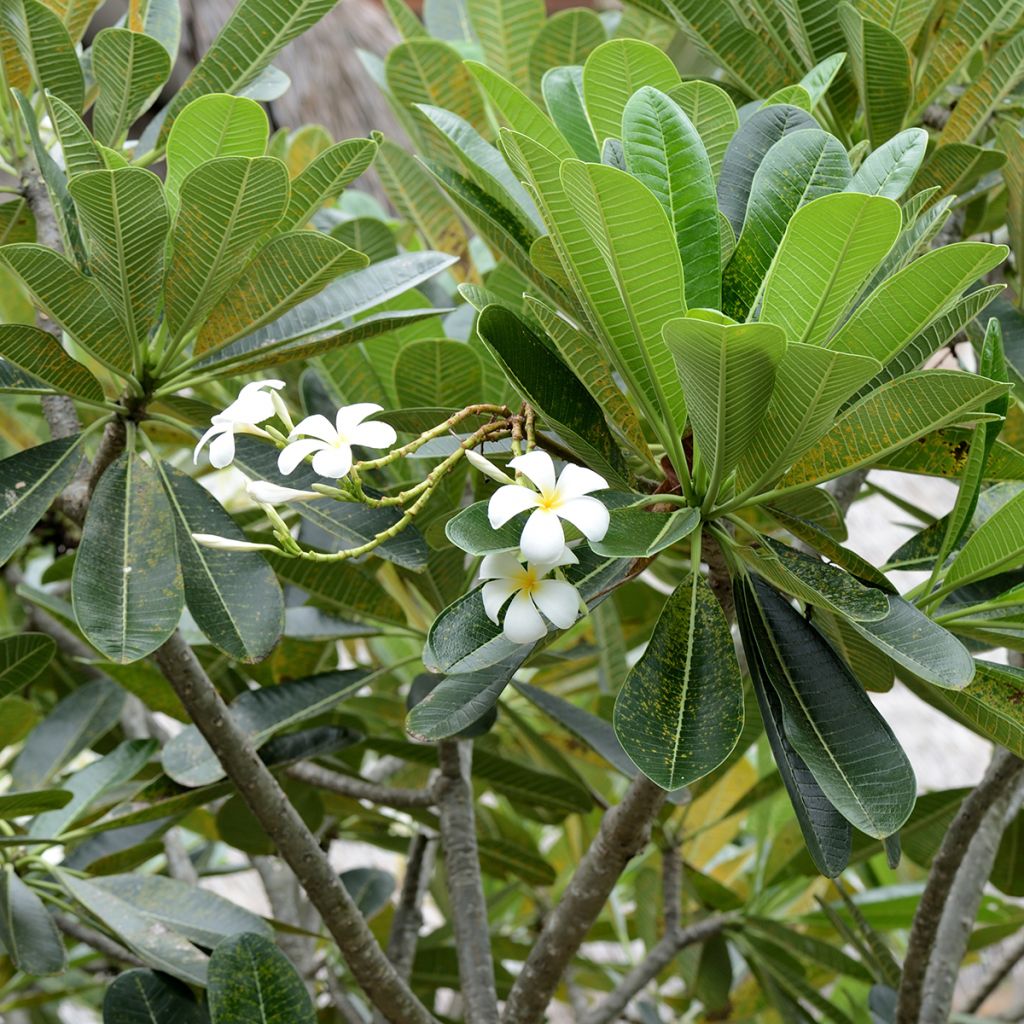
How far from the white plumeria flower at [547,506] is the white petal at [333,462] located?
7 cm

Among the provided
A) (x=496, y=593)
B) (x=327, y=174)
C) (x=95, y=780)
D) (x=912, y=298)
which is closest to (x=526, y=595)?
(x=496, y=593)

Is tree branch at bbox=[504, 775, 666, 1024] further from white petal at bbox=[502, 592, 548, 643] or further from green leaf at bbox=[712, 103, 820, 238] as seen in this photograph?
green leaf at bbox=[712, 103, 820, 238]

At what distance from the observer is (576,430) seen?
0.65 meters

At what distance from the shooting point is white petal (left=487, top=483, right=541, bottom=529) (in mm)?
524

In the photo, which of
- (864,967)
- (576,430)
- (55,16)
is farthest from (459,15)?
(864,967)

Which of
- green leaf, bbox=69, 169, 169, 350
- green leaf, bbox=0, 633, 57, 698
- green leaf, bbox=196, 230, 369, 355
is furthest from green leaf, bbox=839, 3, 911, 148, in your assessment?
green leaf, bbox=0, 633, 57, 698

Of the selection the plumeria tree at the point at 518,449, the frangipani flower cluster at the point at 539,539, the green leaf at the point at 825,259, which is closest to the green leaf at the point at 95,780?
the plumeria tree at the point at 518,449

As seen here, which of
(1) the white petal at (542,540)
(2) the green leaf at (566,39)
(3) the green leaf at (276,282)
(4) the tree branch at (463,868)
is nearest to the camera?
(1) the white petal at (542,540)

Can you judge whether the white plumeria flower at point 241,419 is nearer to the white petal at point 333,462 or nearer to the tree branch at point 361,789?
the white petal at point 333,462

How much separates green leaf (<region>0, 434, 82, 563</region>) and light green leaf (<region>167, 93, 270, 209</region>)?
0.19m

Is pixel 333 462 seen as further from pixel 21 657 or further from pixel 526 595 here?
pixel 21 657

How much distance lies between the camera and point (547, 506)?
21.2 inches

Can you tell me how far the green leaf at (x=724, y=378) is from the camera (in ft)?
1.72

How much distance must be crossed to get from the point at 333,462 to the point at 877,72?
0.54m
